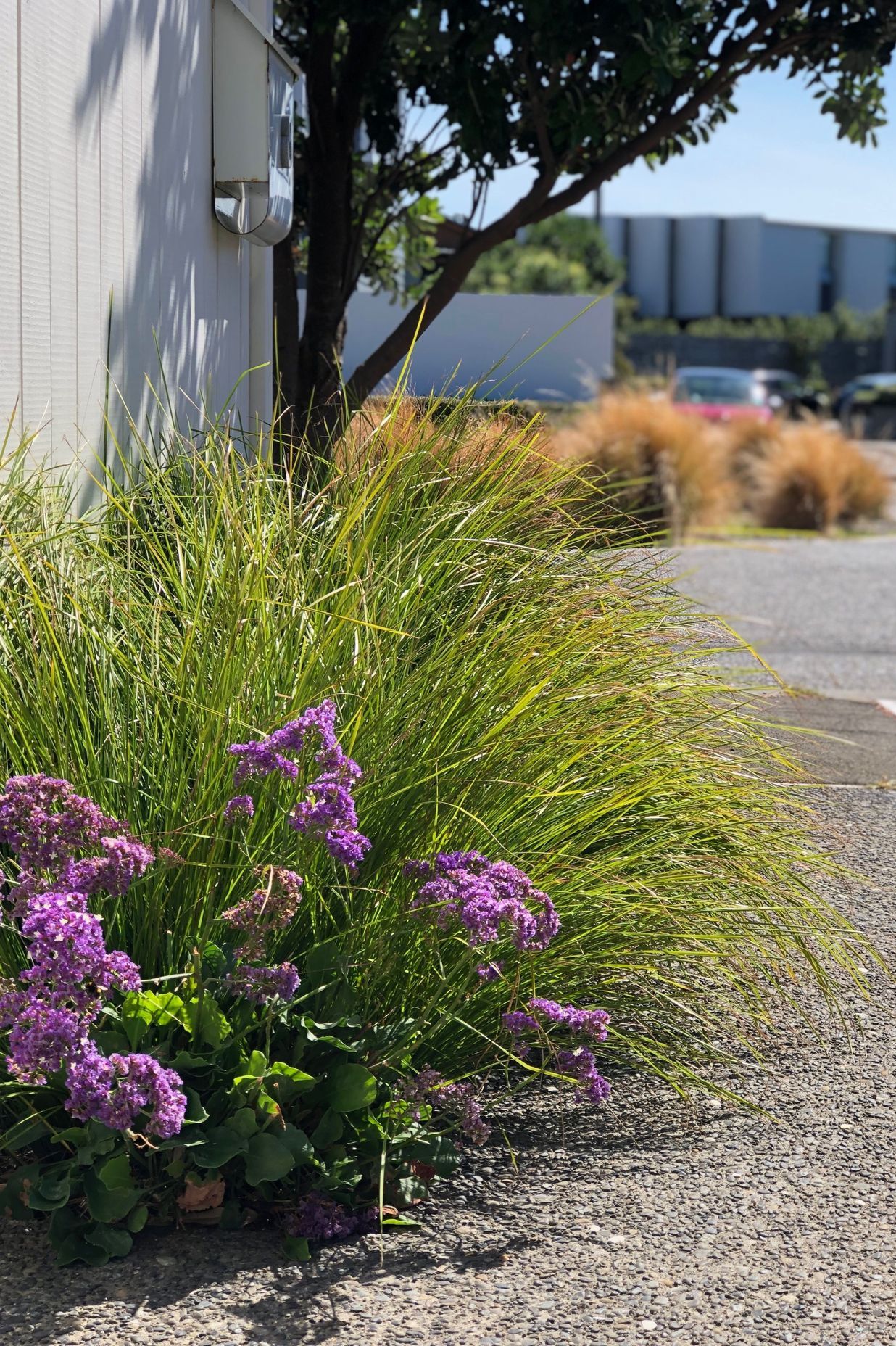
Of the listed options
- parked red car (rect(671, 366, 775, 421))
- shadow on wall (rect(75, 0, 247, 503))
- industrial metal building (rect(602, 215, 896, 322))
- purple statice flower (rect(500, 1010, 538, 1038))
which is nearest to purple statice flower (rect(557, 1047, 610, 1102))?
purple statice flower (rect(500, 1010, 538, 1038))

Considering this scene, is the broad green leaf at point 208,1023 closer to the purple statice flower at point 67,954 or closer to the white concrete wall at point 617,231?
the purple statice flower at point 67,954

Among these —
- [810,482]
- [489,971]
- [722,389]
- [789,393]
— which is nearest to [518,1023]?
[489,971]

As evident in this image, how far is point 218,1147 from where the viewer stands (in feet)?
8.68

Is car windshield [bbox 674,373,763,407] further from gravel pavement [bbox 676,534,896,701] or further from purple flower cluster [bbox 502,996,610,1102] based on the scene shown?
purple flower cluster [bbox 502,996,610,1102]

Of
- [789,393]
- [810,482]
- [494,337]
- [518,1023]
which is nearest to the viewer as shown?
[518,1023]

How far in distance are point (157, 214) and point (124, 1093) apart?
344 centimetres

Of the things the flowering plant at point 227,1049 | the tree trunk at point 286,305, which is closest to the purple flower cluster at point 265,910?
the flowering plant at point 227,1049

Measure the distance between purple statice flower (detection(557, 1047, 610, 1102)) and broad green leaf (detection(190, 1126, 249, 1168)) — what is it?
2.16ft

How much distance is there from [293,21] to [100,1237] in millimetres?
7600

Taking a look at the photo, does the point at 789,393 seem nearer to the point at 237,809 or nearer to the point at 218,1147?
the point at 237,809

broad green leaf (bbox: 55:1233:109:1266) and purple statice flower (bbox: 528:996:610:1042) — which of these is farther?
purple statice flower (bbox: 528:996:610:1042)

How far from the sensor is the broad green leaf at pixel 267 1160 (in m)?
2.64

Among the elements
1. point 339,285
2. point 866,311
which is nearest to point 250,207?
point 339,285

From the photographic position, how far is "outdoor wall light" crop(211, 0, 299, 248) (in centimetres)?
565
